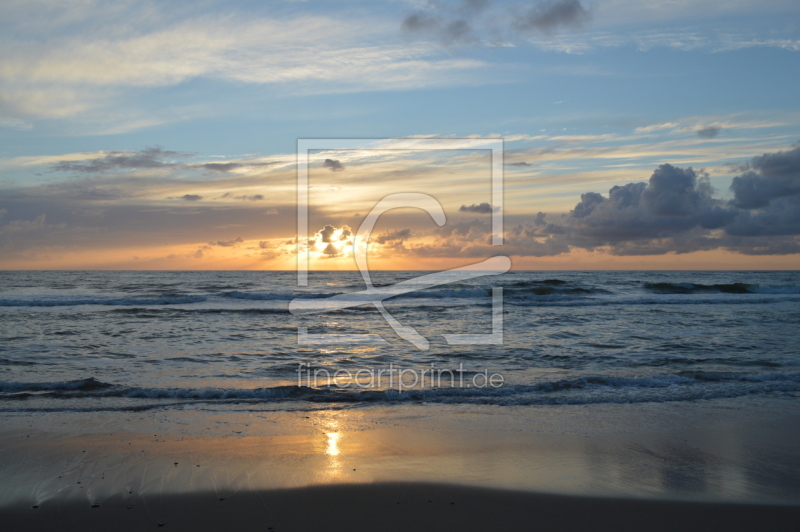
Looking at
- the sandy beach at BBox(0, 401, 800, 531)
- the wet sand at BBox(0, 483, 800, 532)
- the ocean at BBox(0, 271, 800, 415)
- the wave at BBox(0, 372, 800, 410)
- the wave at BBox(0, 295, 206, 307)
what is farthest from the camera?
the wave at BBox(0, 295, 206, 307)

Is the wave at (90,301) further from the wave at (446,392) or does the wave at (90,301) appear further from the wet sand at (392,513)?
the wet sand at (392,513)

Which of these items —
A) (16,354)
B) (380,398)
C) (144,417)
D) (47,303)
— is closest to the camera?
(144,417)

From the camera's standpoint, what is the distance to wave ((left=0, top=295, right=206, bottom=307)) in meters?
31.9

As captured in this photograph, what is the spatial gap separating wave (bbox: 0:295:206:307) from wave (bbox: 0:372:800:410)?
2442 cm

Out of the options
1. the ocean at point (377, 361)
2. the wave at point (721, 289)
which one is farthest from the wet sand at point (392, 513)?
the wave at point (721, 289)

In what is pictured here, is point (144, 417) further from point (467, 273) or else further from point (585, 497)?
point (467, 273)

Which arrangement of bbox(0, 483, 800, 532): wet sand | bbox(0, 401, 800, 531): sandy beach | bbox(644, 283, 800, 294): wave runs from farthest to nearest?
bbox(644, 283, 800, 294): wave
bbox(0, 401, 800, 531): sandy beach
bbox(0, 483, 800, 532): wet sand

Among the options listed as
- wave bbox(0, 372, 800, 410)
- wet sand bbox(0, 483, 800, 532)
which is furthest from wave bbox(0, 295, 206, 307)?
wet sand bbox(0, 483, 800, 532)

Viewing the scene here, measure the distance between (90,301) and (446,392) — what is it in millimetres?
31768

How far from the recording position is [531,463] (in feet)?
20.4

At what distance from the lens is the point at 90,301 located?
33.0 meters

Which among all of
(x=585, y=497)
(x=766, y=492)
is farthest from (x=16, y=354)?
(x=766, y=492)

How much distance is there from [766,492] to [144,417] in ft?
28.4

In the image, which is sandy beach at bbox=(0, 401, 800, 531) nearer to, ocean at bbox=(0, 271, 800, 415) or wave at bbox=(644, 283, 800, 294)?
ocean at bbox=(0, 271, 800, 415)
